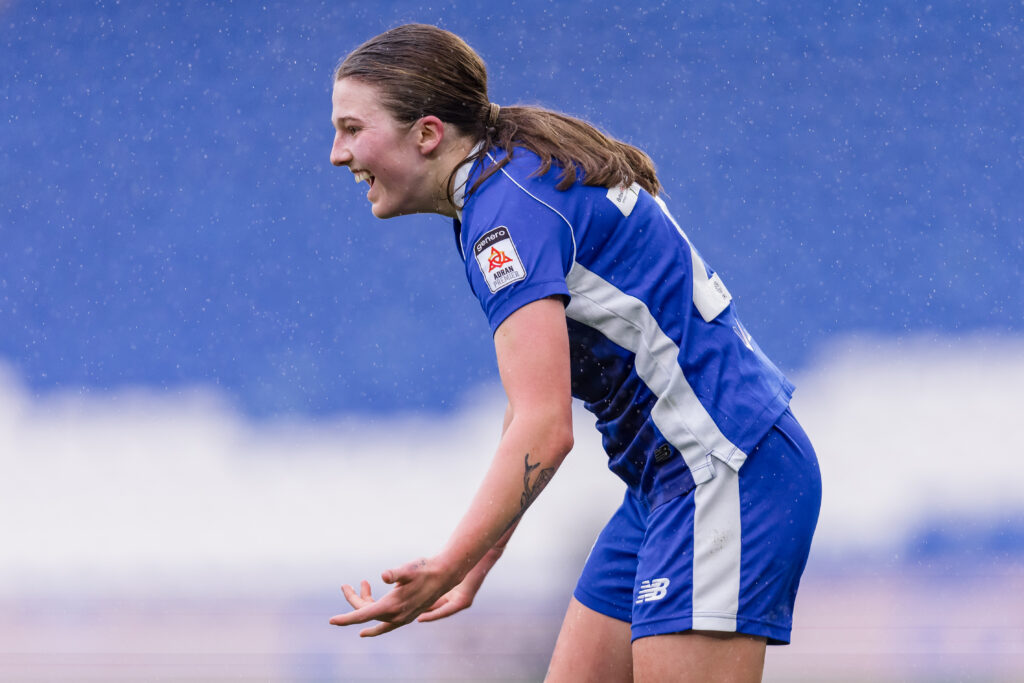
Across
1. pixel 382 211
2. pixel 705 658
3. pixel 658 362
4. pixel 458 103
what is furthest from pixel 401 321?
pixel 705 658

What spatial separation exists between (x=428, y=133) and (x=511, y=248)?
1.22 ft

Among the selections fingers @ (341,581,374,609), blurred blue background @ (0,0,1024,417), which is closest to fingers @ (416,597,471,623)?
fingers @ (341,581,374,609)

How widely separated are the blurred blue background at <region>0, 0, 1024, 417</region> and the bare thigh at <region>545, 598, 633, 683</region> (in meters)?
4.11

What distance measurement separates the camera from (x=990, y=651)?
18.5 ft

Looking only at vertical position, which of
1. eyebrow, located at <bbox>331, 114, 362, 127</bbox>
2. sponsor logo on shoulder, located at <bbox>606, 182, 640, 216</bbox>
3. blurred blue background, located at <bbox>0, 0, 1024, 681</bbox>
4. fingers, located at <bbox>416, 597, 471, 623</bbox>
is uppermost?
blurred blue background, located at <bbox>0, 0, 1024, 681</bbox>

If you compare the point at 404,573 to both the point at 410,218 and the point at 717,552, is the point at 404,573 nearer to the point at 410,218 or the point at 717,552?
the point at 717,552

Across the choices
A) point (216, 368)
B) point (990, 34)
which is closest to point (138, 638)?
point (216, 368)

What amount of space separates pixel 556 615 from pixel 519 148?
4.33 m

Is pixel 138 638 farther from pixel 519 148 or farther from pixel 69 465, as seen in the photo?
pixel 519 148

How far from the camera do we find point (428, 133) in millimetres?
2074

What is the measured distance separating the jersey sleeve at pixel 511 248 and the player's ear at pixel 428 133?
0.17 m

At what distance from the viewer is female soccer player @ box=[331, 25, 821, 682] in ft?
6.38

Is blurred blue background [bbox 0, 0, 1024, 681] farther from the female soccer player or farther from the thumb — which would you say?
the thumb

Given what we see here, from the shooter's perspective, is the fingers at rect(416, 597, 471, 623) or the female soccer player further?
the fingers at rect(416, 597, 471, 623)
